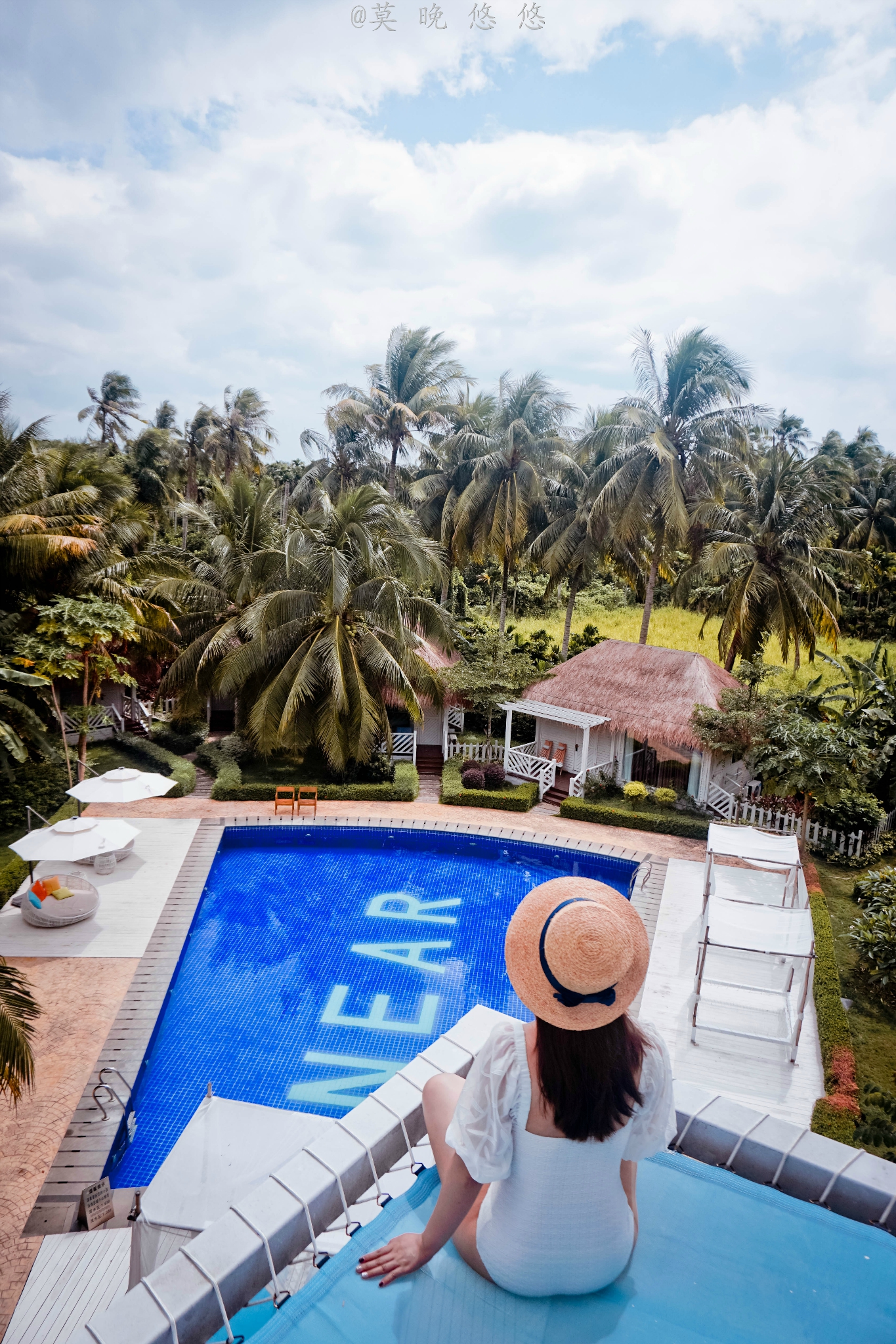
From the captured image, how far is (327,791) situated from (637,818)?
6.71 metres

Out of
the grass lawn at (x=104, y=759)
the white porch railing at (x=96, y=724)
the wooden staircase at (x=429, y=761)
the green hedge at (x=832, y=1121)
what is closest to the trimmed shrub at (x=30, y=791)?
the grass lawn at (x=104, y=759)

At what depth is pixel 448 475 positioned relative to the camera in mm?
23078

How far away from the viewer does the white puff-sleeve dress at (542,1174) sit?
223 cm

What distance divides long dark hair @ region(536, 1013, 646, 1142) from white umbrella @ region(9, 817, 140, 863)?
33.9 feet

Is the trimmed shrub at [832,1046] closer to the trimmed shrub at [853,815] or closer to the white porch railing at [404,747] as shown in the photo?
the trimmed shrub at [853,815]

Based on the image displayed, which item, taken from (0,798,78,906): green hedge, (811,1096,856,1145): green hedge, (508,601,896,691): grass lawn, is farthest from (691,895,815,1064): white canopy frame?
(508,601,896,691): grass lawn

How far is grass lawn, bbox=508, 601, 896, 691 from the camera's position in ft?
94.2

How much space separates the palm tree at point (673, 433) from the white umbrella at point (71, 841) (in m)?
13.9

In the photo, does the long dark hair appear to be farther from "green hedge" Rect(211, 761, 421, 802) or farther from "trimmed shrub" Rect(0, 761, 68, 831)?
"green hedge" Rect(211, 761, 421, 802)

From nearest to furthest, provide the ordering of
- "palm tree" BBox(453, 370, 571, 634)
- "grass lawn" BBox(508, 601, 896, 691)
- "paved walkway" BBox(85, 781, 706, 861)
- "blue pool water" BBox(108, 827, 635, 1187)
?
"blue pool water" BBox(108, 827, 635, 1187)
"paved walkway" BBox(85, 781, 706, 861)
"palm tree" BBox(453, 370, 571, 634)
"grass lawn" BBox(508, 601, 896, 691)

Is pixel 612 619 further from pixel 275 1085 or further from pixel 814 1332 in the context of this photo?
pixel 814 1332

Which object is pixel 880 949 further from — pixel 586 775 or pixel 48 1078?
pixel 48 1078

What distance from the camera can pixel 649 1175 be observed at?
9.34 ft

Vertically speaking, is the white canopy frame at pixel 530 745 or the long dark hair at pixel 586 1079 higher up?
the long dark hair at pixel 586 1079
